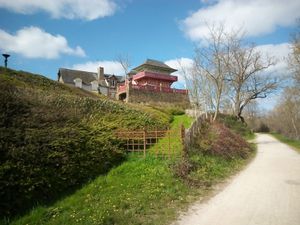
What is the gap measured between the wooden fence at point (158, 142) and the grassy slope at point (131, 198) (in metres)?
0.81

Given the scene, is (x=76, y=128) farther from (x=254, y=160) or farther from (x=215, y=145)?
(x=254, y=160)

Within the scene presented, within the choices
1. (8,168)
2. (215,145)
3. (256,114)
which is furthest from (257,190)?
(256,114)

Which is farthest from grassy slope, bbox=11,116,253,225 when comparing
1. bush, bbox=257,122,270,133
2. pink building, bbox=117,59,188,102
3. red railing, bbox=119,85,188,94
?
bush, bbox=257,122,270,133

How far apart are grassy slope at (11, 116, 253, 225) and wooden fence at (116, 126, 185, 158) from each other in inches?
31.8

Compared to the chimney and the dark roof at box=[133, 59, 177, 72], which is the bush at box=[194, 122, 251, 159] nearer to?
the dark roof at box=[133, 59, 177, 72]

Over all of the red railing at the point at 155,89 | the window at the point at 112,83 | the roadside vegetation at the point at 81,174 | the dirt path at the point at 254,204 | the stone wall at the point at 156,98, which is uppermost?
the window at the point at 112,83

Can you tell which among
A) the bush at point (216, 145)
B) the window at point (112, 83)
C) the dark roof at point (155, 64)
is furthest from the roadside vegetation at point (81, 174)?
the window at point (112, 83)

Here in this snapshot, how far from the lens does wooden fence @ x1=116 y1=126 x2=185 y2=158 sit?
1250cm

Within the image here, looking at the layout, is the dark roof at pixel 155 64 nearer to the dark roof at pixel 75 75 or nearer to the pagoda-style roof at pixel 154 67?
the pagoda-style roof at pixel 154 67

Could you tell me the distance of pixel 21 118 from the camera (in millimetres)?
8836

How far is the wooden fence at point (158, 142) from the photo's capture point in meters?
12.5

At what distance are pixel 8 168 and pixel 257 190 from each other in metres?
7.09

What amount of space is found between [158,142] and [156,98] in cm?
2394

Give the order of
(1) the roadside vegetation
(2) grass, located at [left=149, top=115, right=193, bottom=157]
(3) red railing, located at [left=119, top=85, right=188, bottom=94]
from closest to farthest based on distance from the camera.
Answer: (1) the roadside vegetation < (2) grass, located at [left=149, top=115, right=193, bottom=157] < (3) red railing, located at [left=119, top=85, right=188, bottom=94]
